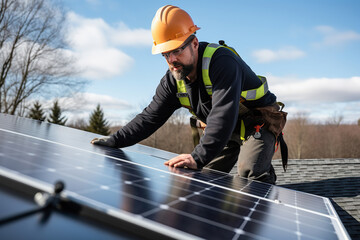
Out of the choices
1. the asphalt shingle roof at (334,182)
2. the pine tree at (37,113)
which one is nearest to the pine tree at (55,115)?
the pine tree at (37,113)

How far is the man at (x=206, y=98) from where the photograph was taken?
3035mm

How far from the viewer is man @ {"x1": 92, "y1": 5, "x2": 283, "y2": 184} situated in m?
3.04

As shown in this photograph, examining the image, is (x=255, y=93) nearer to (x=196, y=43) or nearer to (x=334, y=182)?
(x=196, y=43)

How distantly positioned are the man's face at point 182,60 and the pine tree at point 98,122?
40.8 metres

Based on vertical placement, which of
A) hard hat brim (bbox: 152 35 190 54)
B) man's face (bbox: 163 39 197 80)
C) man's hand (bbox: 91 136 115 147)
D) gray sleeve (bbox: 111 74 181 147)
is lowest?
man's hand (bbox: 91 136 115 147)

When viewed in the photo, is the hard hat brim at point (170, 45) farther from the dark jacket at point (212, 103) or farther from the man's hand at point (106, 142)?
the man's hand at point (106, 142)

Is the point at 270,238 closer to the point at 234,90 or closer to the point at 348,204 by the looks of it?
the point at 234,90

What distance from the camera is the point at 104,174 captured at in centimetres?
164

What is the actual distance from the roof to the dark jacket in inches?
134

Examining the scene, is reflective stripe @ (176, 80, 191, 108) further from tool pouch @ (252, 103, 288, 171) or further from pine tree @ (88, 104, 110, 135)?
pine tree @ (88, 104, 110, 135)

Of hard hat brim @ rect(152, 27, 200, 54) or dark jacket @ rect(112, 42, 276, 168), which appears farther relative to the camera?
hard hat brim @ rect(152, 27, 200, 54)

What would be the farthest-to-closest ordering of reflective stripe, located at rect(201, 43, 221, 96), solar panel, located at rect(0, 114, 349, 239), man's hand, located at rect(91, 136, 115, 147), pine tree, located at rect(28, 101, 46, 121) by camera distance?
1. pine tree, located at rect(28, 101, 46, 121)
2. man's hand, located at rect(91, 136, 115, 147)
3. reflective stripe, located at rect(201, 43, 221, 96)
4. solar panel, located at rect(0, 114, 349, 239)

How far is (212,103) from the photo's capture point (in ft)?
10.4

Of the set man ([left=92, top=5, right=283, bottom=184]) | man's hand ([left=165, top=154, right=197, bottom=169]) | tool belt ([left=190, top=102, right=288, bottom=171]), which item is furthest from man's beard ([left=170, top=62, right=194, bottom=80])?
man's hand ([left=165, top=154, right=197, bottom=169])
